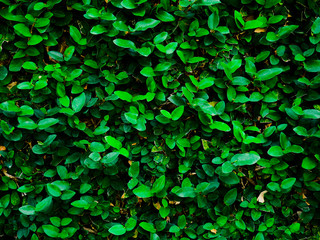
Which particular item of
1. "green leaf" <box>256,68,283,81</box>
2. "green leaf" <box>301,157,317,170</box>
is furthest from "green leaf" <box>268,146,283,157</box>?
"green leaf" <box>256,68,283,81</box>

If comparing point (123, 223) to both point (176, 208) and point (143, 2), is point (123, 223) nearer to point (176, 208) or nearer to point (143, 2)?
point (176, 208)

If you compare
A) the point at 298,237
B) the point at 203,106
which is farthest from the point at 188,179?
the point at 298,237

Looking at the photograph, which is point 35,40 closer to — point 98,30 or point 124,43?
point 98,30

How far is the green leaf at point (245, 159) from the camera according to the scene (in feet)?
5.62

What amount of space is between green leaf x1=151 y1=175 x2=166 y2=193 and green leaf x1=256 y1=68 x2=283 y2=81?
82 centimetres

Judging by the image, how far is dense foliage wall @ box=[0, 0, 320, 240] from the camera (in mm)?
1698

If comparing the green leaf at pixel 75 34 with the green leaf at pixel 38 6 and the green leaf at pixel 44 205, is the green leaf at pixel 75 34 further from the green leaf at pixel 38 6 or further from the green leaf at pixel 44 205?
the green leaf at pixel 44 205

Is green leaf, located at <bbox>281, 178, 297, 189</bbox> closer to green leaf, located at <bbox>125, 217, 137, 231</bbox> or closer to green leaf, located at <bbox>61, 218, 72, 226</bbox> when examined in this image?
green leaf, located at <bbox>125, 217, 137, 231</bbox>

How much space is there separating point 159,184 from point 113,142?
1.21 feet

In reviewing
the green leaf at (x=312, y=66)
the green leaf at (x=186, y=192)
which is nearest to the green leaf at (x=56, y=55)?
the green leaf at (x=186, y=192)

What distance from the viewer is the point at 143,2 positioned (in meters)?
1.64

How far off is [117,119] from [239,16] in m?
0.94

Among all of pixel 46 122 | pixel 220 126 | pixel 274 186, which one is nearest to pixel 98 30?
pixel 46 122

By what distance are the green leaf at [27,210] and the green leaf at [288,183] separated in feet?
4.88
